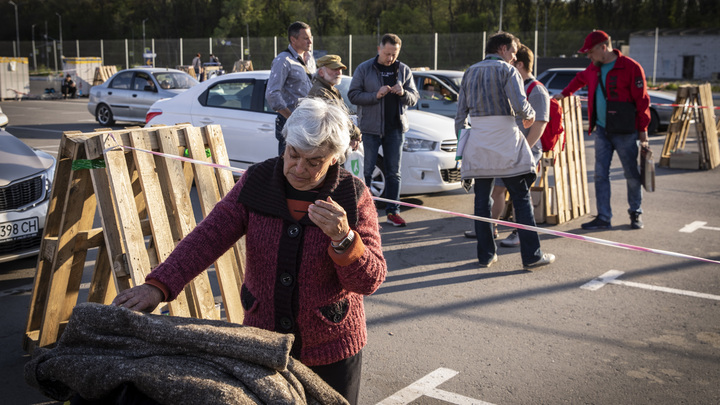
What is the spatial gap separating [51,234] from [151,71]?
15.3m

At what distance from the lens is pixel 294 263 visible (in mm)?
2354

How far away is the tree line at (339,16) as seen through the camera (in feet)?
214

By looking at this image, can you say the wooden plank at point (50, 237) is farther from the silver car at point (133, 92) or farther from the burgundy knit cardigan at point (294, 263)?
the silver car at point (133, 92)

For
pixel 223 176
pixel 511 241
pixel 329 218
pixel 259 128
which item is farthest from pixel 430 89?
pixel 329 218

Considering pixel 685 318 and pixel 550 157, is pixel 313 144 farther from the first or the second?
pixel 550 157

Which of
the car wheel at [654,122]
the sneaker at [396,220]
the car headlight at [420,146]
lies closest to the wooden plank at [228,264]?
the sneaker at [396,220]

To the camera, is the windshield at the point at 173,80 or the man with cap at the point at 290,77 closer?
the man with cap at the point at 290,77

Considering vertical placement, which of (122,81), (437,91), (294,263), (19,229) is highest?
(122,81)

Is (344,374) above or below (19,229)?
above

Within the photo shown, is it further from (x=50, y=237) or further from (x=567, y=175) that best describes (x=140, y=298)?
(x=567, y=175)

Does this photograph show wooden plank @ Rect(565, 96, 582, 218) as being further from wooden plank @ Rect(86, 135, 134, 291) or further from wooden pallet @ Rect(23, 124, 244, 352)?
wooden plank @ Rect(86, 135, 134, 291)

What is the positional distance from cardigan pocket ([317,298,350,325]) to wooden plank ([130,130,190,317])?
144 centimetres

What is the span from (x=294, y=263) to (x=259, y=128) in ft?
21.6

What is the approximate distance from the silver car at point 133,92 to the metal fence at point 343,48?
17.9m
